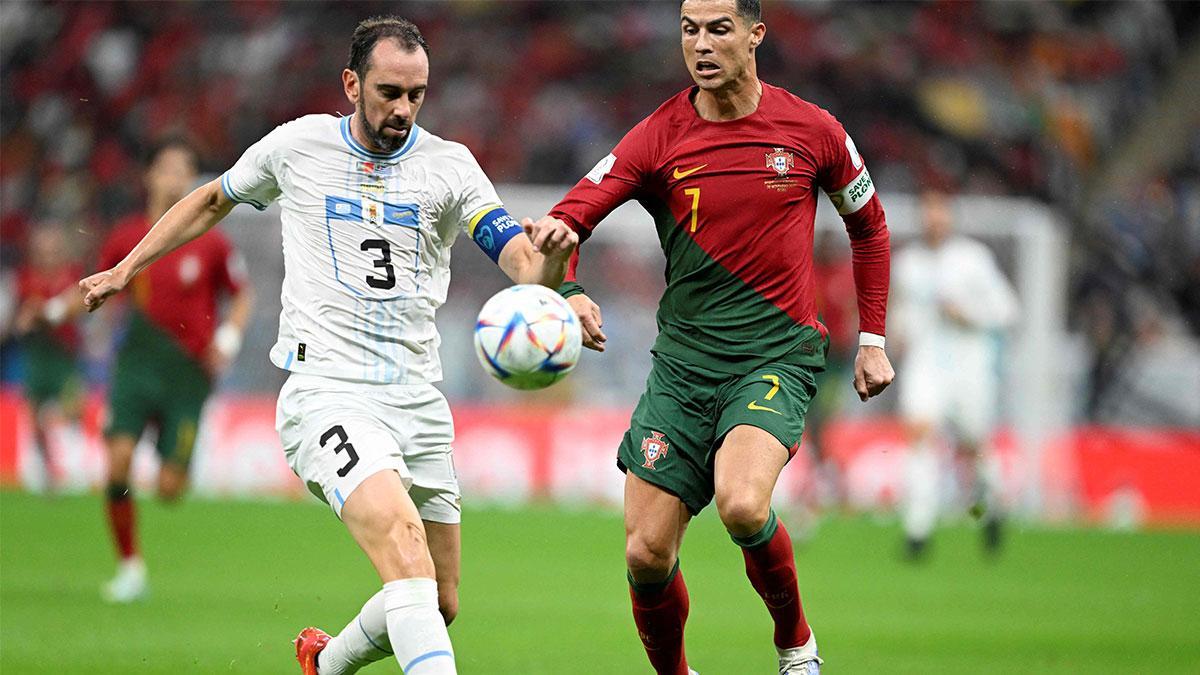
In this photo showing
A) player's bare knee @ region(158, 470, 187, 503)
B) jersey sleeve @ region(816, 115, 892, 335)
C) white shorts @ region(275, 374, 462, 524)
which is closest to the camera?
white shorts @ region(275, 374, 462, 524)

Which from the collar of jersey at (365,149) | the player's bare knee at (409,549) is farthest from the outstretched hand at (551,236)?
the player's bare knee at (409,549)

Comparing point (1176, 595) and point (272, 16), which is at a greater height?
point (272, 16)

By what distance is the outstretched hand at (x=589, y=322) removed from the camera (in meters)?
6.07

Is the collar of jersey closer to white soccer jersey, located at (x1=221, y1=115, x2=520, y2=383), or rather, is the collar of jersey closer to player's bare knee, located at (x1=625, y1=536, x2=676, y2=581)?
Result: white soccer jersey, located at (x1=221, y1=115, x2=520, y2=383)

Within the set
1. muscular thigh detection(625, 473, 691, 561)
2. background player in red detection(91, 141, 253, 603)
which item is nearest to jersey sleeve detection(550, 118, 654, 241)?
muscular thigh detection(625, 473, 691, 561)

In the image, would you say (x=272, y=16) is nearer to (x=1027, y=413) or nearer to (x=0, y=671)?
(x=1027, y=413)

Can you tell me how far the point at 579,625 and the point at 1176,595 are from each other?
443 centimetres

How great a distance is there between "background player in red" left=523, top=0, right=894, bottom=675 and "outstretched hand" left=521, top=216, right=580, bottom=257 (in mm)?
363

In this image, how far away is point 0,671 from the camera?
7.29 m

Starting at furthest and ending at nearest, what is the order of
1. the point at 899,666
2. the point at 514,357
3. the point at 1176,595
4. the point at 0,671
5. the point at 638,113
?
the point at 638,113 < the point at 1176,595 < the point at 899,666 < the point at 0,671 < the point at 514,357

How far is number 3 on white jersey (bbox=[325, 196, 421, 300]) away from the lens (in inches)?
240

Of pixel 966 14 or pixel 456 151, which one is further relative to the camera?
pixel 966 14

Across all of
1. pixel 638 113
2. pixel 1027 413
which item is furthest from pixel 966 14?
pixel 1027 413

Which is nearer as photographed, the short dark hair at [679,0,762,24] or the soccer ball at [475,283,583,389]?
the soccer ball at [475,283,583,389]
